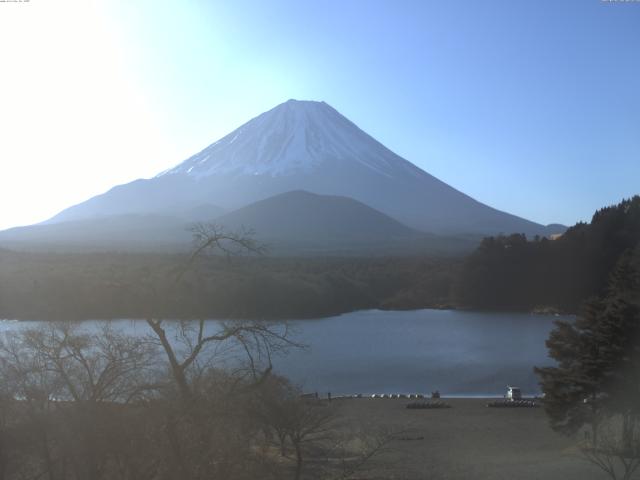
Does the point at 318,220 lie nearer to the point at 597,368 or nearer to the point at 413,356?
the point at 413,356

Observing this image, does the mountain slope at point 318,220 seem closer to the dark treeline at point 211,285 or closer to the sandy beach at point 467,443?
the dark treeline at point 211,285

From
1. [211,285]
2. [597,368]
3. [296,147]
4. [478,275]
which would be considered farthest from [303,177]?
[597,368]

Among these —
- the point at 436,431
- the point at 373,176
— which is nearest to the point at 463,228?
the point at 373,176

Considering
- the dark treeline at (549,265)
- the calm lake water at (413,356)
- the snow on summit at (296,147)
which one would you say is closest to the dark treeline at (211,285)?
the calm lake water at (413,356)

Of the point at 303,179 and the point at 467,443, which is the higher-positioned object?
the point at 303,179

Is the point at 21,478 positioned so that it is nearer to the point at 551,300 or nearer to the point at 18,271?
the point at 18,271

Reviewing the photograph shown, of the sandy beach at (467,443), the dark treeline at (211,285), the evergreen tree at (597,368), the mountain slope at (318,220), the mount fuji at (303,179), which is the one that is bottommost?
the sandy beach at (467,443)
